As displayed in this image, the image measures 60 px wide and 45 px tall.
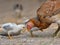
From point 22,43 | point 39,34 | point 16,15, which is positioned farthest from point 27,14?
point 22,43

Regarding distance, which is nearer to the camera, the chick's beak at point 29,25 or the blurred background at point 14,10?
the chick's beak at point 29,25

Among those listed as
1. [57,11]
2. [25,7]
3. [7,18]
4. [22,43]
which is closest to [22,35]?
[57,11]

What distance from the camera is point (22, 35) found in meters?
6.81

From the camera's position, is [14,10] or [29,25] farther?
[14,10]

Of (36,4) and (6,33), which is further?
(36,4)

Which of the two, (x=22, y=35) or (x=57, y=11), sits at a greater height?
(x=57, y=11)

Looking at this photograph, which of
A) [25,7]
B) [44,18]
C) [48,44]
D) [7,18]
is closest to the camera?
[48,44]

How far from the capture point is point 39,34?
6891mm

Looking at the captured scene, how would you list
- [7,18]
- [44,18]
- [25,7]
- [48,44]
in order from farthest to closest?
1. [25,7]
2. [7,18]
3. [44,18]
4. [48,44]

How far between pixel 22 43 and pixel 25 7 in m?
5.76

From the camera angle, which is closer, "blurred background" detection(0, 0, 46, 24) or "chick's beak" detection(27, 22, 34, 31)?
"chick's beak" detection(27, 22, 34, 31)

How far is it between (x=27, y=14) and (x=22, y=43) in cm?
516

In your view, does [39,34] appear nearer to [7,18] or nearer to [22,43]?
[22,43]

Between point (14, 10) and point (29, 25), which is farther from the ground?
point (29, 25)
